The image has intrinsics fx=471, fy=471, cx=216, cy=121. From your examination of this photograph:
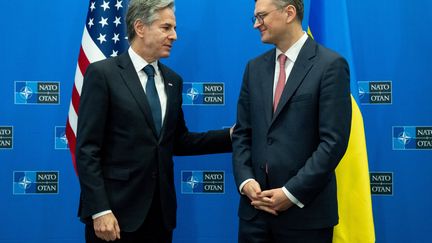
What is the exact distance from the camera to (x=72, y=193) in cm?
321

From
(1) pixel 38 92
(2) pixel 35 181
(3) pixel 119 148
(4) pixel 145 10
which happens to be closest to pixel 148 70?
(4) pixel 145 10

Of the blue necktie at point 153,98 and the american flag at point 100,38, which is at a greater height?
the american flag at point 100,38

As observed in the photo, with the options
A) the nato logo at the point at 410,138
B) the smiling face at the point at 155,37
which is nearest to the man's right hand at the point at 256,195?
the smiling face at the point at 155,37

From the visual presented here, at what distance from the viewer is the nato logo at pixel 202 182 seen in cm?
A: 320

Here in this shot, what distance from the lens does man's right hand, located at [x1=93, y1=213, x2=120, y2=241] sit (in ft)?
6.76

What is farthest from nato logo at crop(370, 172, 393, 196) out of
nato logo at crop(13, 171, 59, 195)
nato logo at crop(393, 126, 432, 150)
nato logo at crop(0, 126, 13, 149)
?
nato logo at crop(0, 126, 13, 149)

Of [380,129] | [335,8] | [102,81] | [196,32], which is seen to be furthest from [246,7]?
[102,81]

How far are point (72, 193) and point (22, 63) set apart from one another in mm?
942

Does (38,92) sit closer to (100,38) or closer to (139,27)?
(100,38)

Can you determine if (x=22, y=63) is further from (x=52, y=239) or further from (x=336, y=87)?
(x=336, y=87)

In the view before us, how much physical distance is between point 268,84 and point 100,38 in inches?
46.8

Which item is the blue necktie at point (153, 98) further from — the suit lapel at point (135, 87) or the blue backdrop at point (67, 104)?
the blue backdrop at point (67, 104)

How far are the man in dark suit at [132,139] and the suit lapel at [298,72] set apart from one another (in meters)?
0.60

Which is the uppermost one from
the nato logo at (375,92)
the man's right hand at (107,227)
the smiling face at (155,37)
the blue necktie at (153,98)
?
the smiling face at (155,37)
